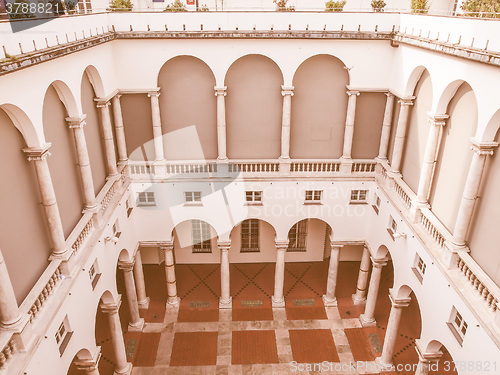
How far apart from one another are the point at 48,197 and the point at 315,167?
51.8 ft

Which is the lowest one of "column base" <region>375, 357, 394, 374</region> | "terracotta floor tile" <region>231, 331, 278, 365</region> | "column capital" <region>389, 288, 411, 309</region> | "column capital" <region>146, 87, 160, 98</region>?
"terracotta floor tile" <region>231, 331, 278, 365</region>

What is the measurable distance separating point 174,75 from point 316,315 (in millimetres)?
17579

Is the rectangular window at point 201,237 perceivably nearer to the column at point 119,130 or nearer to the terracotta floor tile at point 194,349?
the terracotta floor tile at point 194,349

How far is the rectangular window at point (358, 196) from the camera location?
26.4 m

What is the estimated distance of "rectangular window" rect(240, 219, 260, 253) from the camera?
105 feet

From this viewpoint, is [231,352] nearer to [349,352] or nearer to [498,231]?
[349,352]

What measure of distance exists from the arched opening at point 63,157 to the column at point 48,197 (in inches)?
59.8

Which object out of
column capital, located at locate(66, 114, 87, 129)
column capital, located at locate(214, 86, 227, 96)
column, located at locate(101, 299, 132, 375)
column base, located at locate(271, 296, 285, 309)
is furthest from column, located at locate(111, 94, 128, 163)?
column base, located at locate(271, 296, 285, 309)

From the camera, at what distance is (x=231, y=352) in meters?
25.6

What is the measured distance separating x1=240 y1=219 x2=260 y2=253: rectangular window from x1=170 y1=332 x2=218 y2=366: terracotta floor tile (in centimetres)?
805

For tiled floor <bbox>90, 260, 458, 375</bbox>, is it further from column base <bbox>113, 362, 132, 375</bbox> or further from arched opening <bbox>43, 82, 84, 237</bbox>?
arched opening <bbox>43, 82, 84, 237</bbox>

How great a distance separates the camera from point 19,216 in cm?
1423

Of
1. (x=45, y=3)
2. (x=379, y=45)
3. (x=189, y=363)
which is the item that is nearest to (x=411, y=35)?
(x=379, y=45)

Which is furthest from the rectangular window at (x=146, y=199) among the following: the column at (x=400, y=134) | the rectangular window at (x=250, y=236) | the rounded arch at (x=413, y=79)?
the rounded arch at (x=413, y=79)
